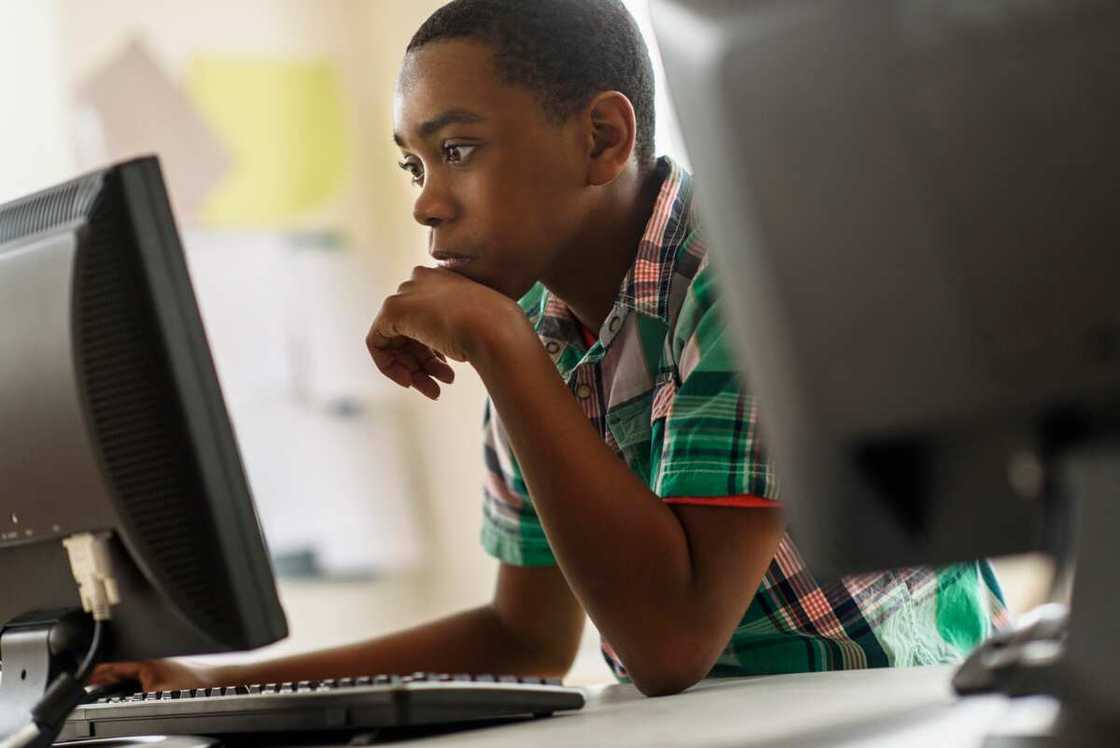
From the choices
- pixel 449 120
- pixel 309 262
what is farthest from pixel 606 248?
pixel 309 262

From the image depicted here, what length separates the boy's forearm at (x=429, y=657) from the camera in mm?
1263

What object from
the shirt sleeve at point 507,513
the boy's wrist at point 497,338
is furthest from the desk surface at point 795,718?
the shirt sleeve at point 507,513

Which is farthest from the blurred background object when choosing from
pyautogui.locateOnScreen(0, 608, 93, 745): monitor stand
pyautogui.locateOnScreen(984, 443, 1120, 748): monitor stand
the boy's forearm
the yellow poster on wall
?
pyautogui.locateOnScreen(984, 443, 1120, 748): monitor stand

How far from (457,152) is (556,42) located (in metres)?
0.14

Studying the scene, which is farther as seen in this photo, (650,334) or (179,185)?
(179,185)

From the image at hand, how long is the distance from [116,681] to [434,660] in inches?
12.4

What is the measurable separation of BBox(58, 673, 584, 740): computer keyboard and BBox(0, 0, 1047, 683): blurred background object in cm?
162

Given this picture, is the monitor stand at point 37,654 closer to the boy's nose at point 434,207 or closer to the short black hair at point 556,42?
the boy's nose at point 434,207

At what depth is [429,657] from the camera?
1.33m

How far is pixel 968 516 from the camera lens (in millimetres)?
542

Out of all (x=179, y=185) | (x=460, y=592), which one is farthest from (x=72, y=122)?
(x=460, y=592)

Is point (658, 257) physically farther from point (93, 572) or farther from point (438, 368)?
point (93, 572)

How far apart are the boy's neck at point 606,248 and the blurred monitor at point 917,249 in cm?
65

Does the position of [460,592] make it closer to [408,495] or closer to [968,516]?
[408,495]
